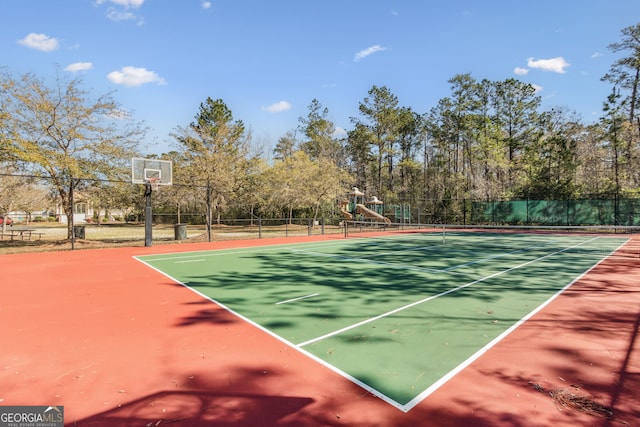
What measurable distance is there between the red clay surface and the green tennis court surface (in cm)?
28

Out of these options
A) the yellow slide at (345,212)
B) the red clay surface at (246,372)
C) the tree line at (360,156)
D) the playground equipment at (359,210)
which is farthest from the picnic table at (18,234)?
the playground equipment at (359,210)

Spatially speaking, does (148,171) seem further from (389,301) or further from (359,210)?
(359,210)

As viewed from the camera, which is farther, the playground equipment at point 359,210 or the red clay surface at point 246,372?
the playground equipment at point 359,210

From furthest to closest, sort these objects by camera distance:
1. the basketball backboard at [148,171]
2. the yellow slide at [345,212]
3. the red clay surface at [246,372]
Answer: the yellow slide at [345,212] → the basketball backboard at [148,171] → the red clay surface at [246,372]

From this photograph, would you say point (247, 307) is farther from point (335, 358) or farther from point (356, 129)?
point (356, 129)

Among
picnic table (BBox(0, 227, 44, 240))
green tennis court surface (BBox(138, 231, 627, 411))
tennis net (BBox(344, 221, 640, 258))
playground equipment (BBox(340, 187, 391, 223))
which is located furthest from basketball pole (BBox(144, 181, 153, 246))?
playground equipment (BBox(340, 187, 391, 223))

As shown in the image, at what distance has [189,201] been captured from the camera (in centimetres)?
4066

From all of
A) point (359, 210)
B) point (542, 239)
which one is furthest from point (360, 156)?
point (542, 239)

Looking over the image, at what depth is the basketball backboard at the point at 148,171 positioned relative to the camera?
18.2m

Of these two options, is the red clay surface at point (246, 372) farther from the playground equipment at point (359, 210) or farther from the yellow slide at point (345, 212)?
the playground equipment at point (359, 210)

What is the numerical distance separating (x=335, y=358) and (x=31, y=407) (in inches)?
124

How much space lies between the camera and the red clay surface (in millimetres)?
3029

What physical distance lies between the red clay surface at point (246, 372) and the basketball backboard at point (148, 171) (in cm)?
1265

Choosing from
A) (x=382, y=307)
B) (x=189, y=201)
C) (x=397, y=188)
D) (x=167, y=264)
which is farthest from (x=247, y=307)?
(x=397, y=188)
